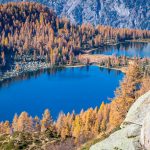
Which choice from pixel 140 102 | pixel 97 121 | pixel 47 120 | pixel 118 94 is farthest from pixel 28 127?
pixel 140 102

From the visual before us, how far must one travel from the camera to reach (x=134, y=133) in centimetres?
3922

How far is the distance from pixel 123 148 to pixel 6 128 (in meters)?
117

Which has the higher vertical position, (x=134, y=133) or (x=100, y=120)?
(x=134, y=133)

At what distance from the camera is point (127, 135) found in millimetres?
39625

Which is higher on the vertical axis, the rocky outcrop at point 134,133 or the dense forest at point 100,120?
the rocky outcrop at point 134,133

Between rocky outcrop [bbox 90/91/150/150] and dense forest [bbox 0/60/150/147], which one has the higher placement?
rocky outcrop [bbox 90/91/150/150]

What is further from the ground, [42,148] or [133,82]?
[133,82]

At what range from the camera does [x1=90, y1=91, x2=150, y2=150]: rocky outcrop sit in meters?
35.6

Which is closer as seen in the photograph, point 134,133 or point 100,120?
point 134,133

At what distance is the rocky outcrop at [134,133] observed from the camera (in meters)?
35.6

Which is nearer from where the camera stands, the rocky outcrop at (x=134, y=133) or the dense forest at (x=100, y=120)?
the rocky outcrop at (x=134, y=133)

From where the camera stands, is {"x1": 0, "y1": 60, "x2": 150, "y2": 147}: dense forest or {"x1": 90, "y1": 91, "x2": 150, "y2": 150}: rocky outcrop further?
{"x1": 0, "y1": 60, "x2": 150, "y2": 147}: dense forest

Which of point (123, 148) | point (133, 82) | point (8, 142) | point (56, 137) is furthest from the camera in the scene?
point (56, 137)

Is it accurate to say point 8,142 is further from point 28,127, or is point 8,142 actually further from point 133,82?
point 28,127
